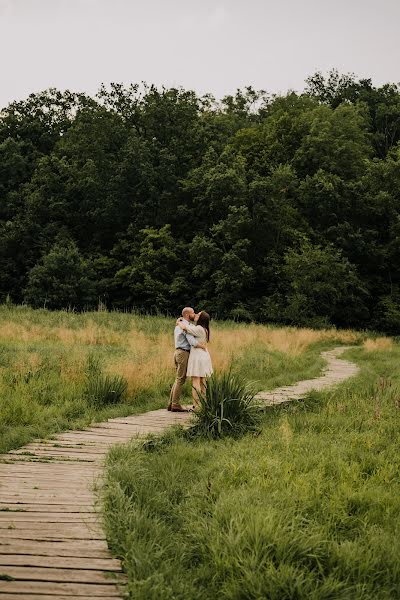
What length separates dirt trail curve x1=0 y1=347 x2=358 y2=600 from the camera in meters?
3.59

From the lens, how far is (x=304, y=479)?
558cm

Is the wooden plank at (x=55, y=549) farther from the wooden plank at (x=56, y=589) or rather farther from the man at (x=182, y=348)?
the man at (x=182, y=348)

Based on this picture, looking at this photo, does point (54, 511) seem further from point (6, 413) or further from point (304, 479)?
point (6, 413)

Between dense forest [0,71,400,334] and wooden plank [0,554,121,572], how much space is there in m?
32.7

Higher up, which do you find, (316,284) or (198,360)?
(316,284)

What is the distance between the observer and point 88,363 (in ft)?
38.1

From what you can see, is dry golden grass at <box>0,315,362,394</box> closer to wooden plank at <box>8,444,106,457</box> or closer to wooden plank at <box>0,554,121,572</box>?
wooden plank at <box>8,444,106,457</box>

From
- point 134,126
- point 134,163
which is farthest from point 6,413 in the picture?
point 134,126

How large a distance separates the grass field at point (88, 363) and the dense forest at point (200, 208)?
54.6 ft

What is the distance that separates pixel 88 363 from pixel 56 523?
7268mm

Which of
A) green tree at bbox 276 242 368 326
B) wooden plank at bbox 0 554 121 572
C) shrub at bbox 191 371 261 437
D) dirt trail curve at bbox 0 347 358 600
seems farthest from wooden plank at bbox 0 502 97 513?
green tree at bbox 276 242 368 326

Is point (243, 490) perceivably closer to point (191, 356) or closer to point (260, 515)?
point (260, 515)

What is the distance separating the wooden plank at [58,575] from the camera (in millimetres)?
3635

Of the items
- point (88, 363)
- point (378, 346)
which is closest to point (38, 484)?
point (88, 363)
